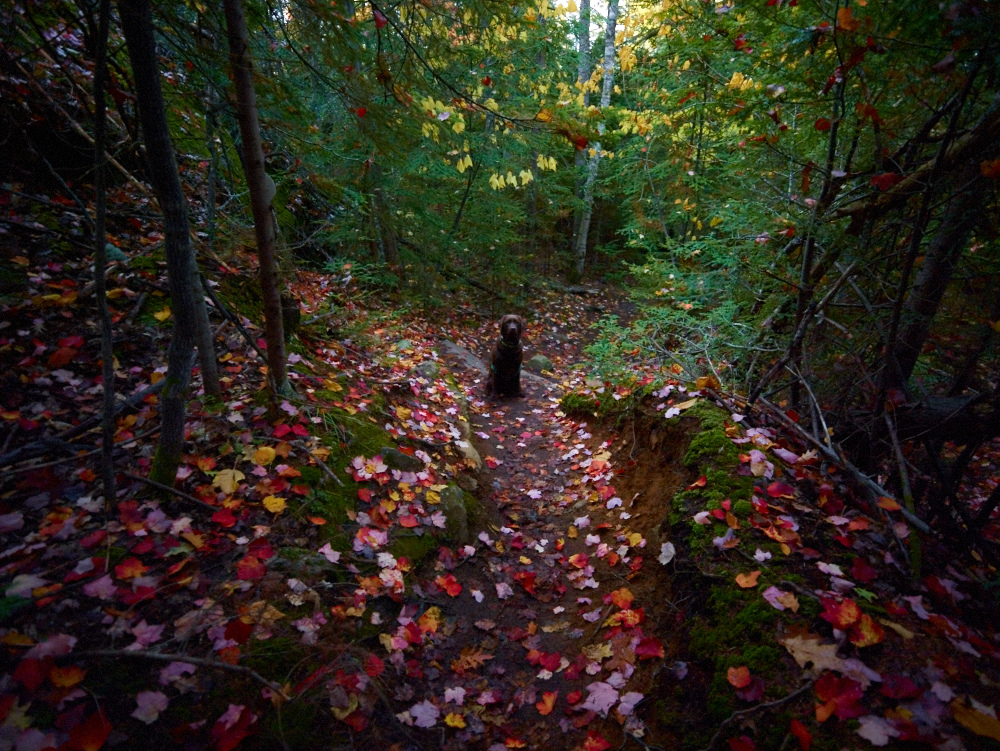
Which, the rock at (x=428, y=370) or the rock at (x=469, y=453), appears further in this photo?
the rock at (x=428, y=370)

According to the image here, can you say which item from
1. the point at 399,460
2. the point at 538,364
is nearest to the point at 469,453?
the point at 399,460

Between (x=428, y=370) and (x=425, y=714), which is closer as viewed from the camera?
(x=425, y=714)

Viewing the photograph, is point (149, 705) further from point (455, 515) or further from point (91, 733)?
point (455, 515)

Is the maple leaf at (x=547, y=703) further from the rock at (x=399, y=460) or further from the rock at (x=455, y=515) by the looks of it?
the rock at (x=399, y=460)

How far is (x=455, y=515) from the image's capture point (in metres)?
3.64

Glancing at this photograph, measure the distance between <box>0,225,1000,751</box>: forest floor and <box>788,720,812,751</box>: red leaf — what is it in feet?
0.05

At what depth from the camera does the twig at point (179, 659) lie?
5.64 ft

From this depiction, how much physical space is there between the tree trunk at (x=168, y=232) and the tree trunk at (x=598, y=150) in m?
10.9

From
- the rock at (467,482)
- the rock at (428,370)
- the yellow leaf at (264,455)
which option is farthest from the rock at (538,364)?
the yellow leaf at (264,455)

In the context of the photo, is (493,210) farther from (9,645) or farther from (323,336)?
(9,645)

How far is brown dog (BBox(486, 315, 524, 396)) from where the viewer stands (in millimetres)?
6578

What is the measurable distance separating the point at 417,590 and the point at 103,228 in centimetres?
272

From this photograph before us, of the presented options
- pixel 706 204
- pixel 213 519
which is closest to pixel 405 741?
pixel 213 519

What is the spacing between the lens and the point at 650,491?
3.74 metres
